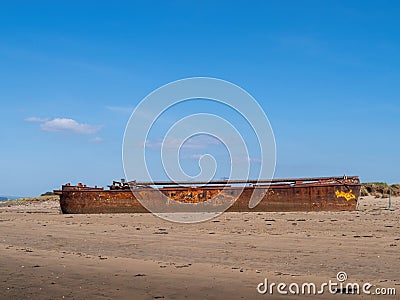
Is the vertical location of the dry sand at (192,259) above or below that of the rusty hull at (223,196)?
below

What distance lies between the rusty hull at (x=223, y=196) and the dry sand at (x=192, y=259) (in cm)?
571

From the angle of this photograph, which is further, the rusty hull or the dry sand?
the rusty hull

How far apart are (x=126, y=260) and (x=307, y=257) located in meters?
3.02

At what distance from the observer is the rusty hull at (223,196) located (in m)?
19.3

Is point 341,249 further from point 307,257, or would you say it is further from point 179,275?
point 179,275

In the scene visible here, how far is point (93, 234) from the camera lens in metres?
12.4

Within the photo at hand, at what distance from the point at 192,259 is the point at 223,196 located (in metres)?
12.1

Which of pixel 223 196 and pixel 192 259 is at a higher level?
pixel 223 196

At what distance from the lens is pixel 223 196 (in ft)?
67.1

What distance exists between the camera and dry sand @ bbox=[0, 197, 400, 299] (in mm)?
6260

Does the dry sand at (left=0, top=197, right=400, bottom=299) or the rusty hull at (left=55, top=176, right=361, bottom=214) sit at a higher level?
the rusty hull at (left=55, top=176, right=361, bottom=214)

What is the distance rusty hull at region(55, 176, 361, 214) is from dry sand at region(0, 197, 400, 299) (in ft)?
18.7

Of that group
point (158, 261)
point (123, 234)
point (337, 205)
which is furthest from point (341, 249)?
point (337, 205)

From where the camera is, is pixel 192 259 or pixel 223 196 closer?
pixel 192 259
